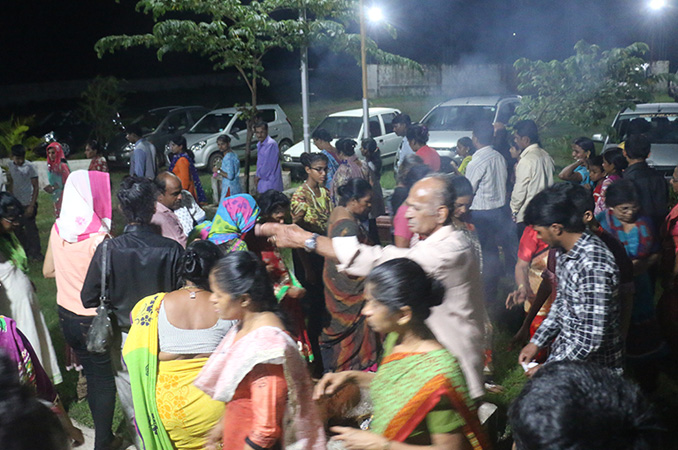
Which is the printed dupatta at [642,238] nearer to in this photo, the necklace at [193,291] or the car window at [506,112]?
the necklace at [193,291]

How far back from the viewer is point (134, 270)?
3.78 meters

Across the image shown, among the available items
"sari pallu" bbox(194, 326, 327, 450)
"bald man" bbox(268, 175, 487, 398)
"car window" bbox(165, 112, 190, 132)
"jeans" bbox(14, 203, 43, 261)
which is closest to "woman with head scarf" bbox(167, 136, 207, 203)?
"jeans" bbox(14, 203, 43, 261)

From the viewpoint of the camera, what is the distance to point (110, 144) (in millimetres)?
17844

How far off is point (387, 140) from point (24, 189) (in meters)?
9.09

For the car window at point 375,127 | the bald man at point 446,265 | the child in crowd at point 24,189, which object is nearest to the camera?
the bald man at point 446,265

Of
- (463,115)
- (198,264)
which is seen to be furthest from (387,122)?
(198,264)

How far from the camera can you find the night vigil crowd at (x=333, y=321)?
2141 mm

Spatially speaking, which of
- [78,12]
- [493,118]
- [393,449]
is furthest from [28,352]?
[78,12]

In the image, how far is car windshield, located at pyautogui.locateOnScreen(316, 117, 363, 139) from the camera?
1534cm

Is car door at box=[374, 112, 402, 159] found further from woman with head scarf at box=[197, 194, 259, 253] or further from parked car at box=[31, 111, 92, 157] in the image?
woman with head scarf at box=[197, 194, 259, 253]

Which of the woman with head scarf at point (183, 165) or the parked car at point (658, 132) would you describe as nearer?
the woman with head scarf at point (183, 165)

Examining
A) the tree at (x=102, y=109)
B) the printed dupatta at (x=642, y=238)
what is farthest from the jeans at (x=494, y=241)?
the tree at (x=102, y=109)

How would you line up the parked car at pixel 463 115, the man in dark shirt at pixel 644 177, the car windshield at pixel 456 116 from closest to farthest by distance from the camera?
the man in dark shirt at pixel 644 177
the parked car at pixel 463 115
the car windshield at pixel 456 116

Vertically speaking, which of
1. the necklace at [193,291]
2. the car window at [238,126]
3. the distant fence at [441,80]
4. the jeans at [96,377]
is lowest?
the jeans at [96,377]
